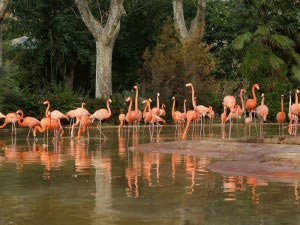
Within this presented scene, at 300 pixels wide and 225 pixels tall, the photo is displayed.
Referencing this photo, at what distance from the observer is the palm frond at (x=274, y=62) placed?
121 feet

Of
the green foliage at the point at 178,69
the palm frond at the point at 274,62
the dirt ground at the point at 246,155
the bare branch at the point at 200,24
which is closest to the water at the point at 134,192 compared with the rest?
the dirt ground at the point at 246,155

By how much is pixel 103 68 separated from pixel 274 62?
29.8ft

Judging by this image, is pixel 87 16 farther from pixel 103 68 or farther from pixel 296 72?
pixel 296 72

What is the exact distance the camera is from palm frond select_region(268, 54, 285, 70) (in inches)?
1449

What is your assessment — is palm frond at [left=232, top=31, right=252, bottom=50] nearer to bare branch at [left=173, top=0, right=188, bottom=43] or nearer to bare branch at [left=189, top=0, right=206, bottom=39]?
bare branch at [left=189, top=0, right=206, bottom=39]

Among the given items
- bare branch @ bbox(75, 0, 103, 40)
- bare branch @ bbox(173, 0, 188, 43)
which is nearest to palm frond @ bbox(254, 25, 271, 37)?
bare branch @ bbox(173, 0, 188, 43)

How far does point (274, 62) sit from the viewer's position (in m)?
36.8

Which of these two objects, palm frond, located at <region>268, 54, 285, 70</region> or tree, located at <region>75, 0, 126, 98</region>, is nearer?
palm frond, located at <region>268, 54, 285, 70</region>

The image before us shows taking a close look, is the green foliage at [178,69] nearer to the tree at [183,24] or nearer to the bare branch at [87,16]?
the tree at [183,24]

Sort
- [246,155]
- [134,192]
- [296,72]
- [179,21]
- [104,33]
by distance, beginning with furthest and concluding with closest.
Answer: [179,21], [104,33], [296,72], [246,155], [134,192]

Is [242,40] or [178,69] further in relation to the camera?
[178,69]

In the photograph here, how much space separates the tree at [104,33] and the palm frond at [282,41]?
7931mm

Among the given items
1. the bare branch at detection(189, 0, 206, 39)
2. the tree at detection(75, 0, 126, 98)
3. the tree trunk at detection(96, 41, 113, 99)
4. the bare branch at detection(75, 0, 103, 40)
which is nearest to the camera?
the bare branch at detection(75, 0, 103, 40)

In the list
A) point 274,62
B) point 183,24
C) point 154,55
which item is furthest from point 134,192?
point 183,24
